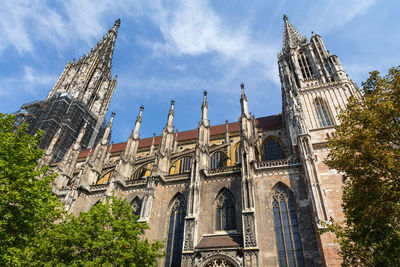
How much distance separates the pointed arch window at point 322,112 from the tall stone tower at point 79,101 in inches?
1059

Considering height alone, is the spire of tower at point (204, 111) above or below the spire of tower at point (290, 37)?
below

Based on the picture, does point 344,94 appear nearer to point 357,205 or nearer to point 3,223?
point 357,205

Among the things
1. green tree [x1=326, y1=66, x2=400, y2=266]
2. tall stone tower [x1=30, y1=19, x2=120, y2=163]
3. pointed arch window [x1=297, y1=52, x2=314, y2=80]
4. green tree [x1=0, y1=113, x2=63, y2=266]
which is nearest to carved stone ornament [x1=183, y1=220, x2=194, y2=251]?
green tree [x1=0, y1=113, x2=63, y2=266]

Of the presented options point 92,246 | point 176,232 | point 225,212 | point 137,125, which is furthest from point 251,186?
point 137,125

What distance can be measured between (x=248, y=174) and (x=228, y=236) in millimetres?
3676

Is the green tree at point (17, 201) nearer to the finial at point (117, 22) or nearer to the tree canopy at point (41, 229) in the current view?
the tree canopy at point (41, 229)

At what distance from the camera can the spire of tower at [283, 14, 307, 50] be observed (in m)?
26.9

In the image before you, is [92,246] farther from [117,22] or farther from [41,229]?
[117,22]

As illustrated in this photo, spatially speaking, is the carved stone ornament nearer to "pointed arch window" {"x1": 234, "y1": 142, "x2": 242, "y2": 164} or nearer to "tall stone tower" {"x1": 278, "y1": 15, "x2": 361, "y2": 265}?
"tall stone tower" {"x1": 278, "y1": 15, "x2": 361, "y2": 265}

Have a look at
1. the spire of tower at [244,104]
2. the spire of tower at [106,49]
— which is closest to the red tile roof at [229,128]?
the spire of tower at [244,104]

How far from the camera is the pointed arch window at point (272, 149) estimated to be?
23.0 meters

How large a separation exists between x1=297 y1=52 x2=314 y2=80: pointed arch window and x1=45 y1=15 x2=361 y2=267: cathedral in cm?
10

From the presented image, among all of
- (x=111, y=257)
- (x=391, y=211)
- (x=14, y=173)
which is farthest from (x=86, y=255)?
(x=391, y=211)

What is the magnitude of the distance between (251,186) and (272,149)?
10.4 meters
